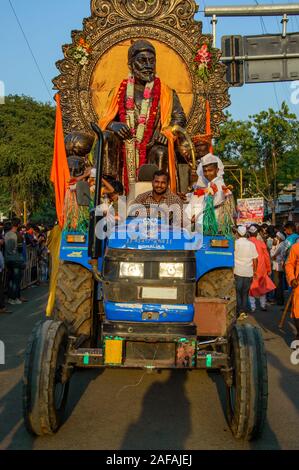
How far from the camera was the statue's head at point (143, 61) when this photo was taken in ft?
26.0

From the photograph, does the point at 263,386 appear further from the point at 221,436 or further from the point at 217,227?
the point at 217,227

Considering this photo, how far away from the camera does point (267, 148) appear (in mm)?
39812

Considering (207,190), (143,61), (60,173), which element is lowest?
(207,190)

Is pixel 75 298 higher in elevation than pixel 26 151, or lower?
lower

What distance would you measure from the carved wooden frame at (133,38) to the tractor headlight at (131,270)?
4322 millimetres

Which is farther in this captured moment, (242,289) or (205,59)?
(242,289)

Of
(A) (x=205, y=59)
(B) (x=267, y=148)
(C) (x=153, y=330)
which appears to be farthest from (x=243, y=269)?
(B) (x=267, y=148)

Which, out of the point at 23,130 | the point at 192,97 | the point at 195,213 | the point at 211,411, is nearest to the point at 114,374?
the point at 211,411

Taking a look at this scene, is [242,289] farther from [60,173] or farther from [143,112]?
[60,173]

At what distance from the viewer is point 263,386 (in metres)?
4.62

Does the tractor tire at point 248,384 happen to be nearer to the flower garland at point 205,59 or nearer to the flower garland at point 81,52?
the flower garland at point 205,59

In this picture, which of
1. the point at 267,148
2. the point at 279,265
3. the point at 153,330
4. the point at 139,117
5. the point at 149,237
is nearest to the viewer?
the point at 153,330

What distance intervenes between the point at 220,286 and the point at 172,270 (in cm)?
178

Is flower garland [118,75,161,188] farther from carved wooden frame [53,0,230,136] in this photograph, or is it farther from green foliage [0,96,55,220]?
green foliage [0,96,55,220]
